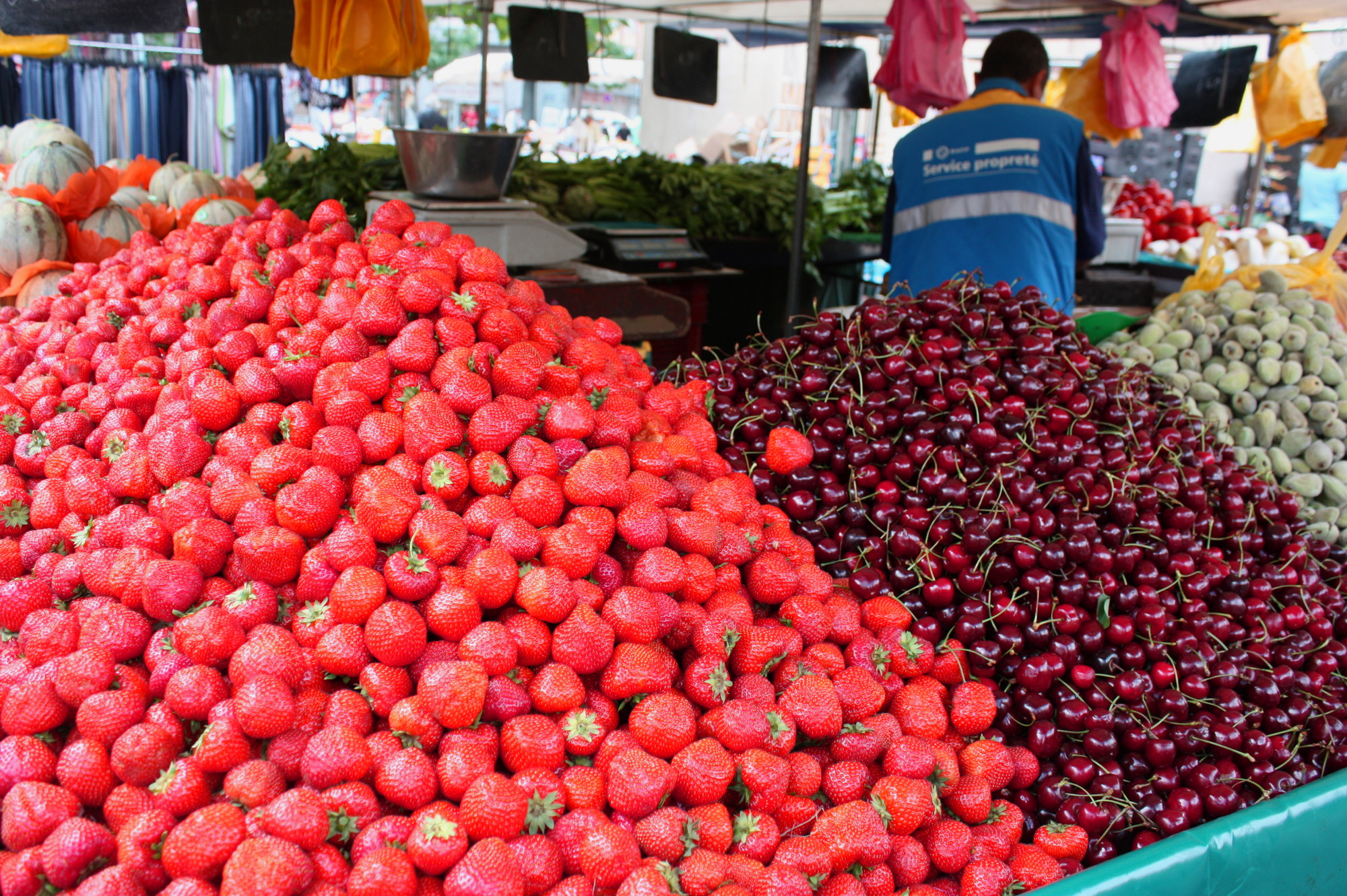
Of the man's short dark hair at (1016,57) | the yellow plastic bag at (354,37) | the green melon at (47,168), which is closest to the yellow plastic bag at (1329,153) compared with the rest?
the man's short dark hair at (1016,57)

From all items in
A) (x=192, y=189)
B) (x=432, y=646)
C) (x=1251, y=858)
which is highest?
(x=192, y=189)

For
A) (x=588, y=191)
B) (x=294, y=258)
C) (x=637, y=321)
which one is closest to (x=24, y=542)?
(x=294, y=258)

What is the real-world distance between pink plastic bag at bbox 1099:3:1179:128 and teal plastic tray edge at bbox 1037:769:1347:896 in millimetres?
4981

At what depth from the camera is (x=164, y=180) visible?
4.30 m

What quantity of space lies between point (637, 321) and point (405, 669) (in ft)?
10.0

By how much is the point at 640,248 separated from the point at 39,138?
9.77 ft

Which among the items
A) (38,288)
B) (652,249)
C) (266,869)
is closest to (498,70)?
(652,249)

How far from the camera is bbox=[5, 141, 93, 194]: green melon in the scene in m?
3.79

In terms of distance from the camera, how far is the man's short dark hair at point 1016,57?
372 cm

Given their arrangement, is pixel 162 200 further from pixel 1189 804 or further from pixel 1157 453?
pixel 1189 804

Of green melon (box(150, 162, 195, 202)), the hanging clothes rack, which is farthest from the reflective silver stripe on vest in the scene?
the hanging clothes rack

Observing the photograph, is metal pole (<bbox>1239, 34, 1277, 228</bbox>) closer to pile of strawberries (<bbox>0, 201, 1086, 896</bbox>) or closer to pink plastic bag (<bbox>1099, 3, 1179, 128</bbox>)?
pink plastic bag (<bbox>1099, 3, 1179, 128</bbox>)

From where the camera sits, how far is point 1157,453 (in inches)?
84.4

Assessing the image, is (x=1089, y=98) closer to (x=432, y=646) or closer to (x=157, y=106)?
(x=432, y=646)
